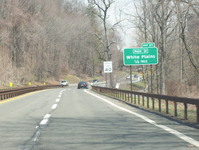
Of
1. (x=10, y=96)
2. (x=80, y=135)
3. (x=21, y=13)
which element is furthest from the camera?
(x=21, y=13)

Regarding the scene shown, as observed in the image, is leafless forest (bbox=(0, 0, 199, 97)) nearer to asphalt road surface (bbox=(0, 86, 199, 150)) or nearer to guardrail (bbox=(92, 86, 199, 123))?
guardrail (bbox=(92, 86, 199, 123))

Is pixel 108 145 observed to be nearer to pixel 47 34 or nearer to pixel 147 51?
pixel 147 51

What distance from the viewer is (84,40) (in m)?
96.2

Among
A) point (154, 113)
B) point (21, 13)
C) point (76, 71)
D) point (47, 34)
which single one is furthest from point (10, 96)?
point (76, 71)

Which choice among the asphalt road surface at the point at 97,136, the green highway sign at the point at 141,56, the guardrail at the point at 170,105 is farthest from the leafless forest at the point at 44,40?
the asphalt road surface at the point at 97,136

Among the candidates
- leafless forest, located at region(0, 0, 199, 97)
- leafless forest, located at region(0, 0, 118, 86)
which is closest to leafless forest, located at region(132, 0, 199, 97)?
leafless forest, located at region(0, 0, 199, 97)

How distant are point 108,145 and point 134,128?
7.84 feet

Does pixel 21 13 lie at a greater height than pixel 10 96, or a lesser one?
greater

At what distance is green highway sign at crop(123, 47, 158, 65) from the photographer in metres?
21.0

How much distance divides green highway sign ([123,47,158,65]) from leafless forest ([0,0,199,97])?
1127 millimetres

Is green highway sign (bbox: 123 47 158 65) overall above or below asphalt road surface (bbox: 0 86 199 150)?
above

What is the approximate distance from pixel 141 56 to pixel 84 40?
249ft

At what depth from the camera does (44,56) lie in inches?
2699

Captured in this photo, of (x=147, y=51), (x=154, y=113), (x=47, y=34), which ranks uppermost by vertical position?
(x=47, y=34)
